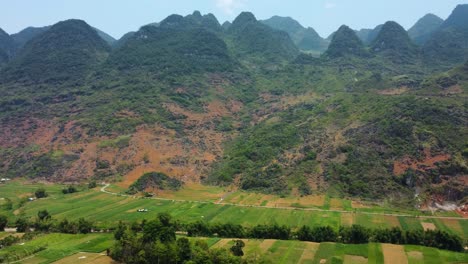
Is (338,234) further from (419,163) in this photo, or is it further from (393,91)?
(393,91)

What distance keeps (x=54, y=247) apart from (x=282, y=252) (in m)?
43.4

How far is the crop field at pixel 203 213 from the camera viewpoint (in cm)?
9138

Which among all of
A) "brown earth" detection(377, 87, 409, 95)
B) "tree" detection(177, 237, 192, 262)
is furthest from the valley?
"brown earth" detection(377, 87, 409, 95)

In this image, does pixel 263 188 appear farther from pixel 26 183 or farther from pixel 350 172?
pixel 26 183

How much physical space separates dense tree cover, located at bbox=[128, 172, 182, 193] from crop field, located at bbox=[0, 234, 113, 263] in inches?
1541

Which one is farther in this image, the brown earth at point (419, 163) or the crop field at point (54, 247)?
the brown earth at point (419, 163)

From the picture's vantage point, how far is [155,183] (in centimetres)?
12850

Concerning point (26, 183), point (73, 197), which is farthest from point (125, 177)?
point (26, 183)

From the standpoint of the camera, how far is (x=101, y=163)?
5645 inches

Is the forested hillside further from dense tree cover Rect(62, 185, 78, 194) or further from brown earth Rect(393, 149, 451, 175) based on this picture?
dense tree cover Rect(62, 185, 78, 194)

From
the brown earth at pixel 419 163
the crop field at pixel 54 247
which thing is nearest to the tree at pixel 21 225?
the crop field at pixel 54 247

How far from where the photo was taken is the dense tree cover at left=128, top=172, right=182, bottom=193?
126m

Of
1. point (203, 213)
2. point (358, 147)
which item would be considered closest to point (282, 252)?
point (203, 213)

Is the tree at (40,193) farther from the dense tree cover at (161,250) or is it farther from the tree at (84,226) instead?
the dense tree cover at (161,250)
